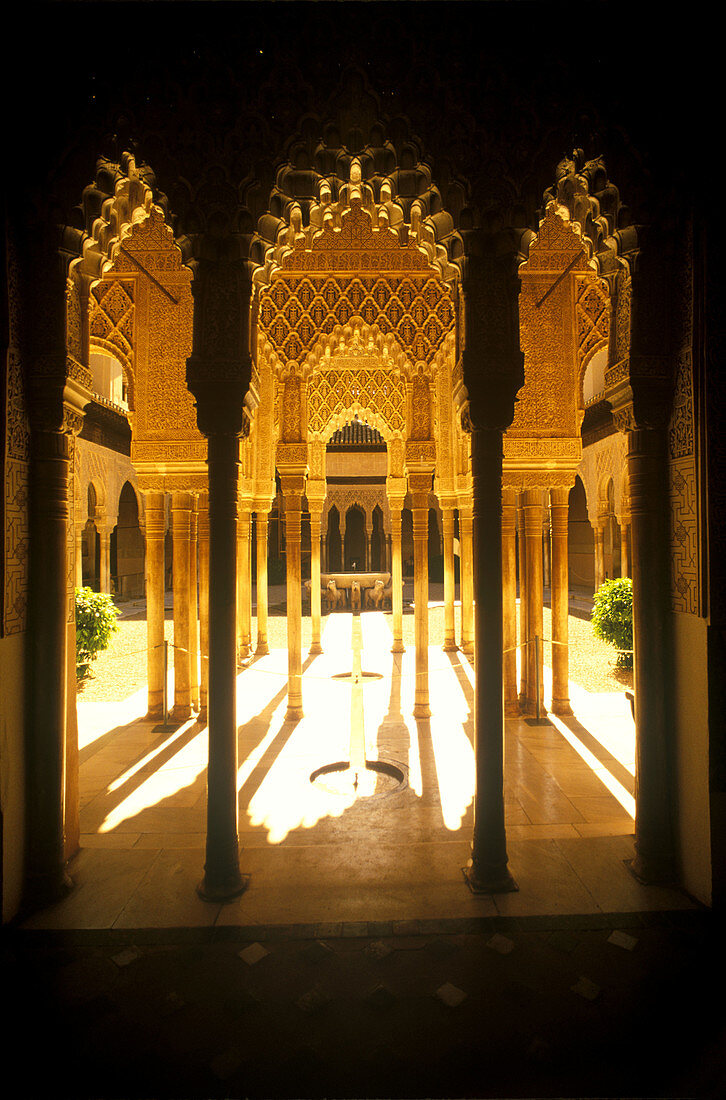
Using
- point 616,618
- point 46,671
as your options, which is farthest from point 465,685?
point 46,671

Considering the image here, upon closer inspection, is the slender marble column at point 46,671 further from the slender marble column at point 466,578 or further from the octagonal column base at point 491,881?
the slender marble column at point 466,578

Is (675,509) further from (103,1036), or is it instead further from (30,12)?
(30,12)

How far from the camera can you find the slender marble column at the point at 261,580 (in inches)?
326

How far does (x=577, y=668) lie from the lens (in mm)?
7562

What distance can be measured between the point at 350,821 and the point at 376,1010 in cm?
134

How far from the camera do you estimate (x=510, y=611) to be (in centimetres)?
532

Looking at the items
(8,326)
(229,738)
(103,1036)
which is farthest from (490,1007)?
(8,326)

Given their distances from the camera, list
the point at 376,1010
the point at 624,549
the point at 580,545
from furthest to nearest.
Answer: the point at 580,545, the point at 624,549, the point at 376,1010

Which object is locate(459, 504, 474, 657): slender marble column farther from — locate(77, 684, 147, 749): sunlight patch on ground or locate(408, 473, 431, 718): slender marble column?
locate(77, 684, 147, 749): sunlight patch on ground

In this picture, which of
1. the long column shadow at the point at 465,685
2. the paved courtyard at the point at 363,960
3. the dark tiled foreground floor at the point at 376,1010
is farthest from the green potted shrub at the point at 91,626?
the dark tiled foreground floor at the point at 376,1010

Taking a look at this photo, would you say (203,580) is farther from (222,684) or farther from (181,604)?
(222,684)

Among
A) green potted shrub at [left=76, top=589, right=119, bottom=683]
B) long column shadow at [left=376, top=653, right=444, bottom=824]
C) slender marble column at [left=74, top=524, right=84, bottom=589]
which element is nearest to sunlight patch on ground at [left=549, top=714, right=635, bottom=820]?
long column shadow at [left=376, top=653, right=444, bottom=824]

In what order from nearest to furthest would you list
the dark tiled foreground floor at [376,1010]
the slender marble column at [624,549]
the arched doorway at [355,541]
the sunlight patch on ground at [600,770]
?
the dark tiled foreground floor at [376,1010]
the sunlight patch on ground at [600,770]
the slender marble column at [624,549]
the arched doorway at [355,541]

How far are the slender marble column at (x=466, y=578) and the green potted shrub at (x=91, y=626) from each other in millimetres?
4688
